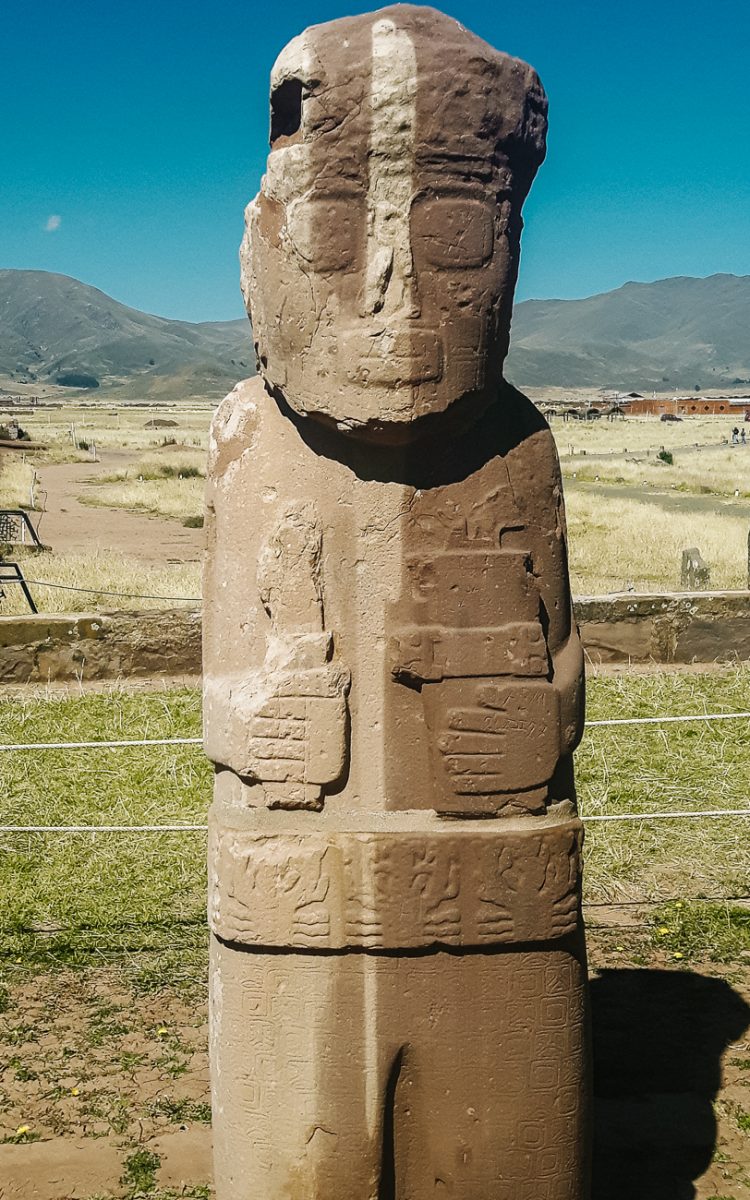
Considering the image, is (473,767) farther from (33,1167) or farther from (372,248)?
(33,1167)

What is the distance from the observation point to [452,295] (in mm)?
2785

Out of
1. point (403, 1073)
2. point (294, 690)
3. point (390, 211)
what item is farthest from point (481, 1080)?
point (390, 211)

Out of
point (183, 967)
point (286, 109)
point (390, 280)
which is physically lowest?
point (183, 967)

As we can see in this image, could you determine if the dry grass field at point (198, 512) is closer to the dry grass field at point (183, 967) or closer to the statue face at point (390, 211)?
the dry grass field at point (183, 967)

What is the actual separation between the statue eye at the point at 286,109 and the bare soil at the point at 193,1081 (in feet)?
9.42

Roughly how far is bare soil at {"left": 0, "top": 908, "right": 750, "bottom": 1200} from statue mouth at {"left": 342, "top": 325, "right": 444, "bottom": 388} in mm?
2401

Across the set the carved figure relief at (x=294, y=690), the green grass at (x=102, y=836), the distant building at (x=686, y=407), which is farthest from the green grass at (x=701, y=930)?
the distant building at (x=686, y=407)

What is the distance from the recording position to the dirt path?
55.1 feet

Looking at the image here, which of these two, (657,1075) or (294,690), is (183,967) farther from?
(294,690)

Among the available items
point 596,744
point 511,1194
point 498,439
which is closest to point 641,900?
point 596,744

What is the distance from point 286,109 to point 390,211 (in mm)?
356

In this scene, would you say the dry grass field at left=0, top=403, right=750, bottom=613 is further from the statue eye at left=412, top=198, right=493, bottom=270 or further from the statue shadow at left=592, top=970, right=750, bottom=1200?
the statue eye at left=412, top=198, right=493, bottom=270

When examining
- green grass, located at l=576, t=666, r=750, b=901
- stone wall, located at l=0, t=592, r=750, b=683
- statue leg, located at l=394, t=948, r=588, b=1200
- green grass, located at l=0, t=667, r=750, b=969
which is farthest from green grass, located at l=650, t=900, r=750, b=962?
stone wall, located at l=0, t=592, r=750, b=683

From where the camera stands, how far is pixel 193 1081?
4.30 m
